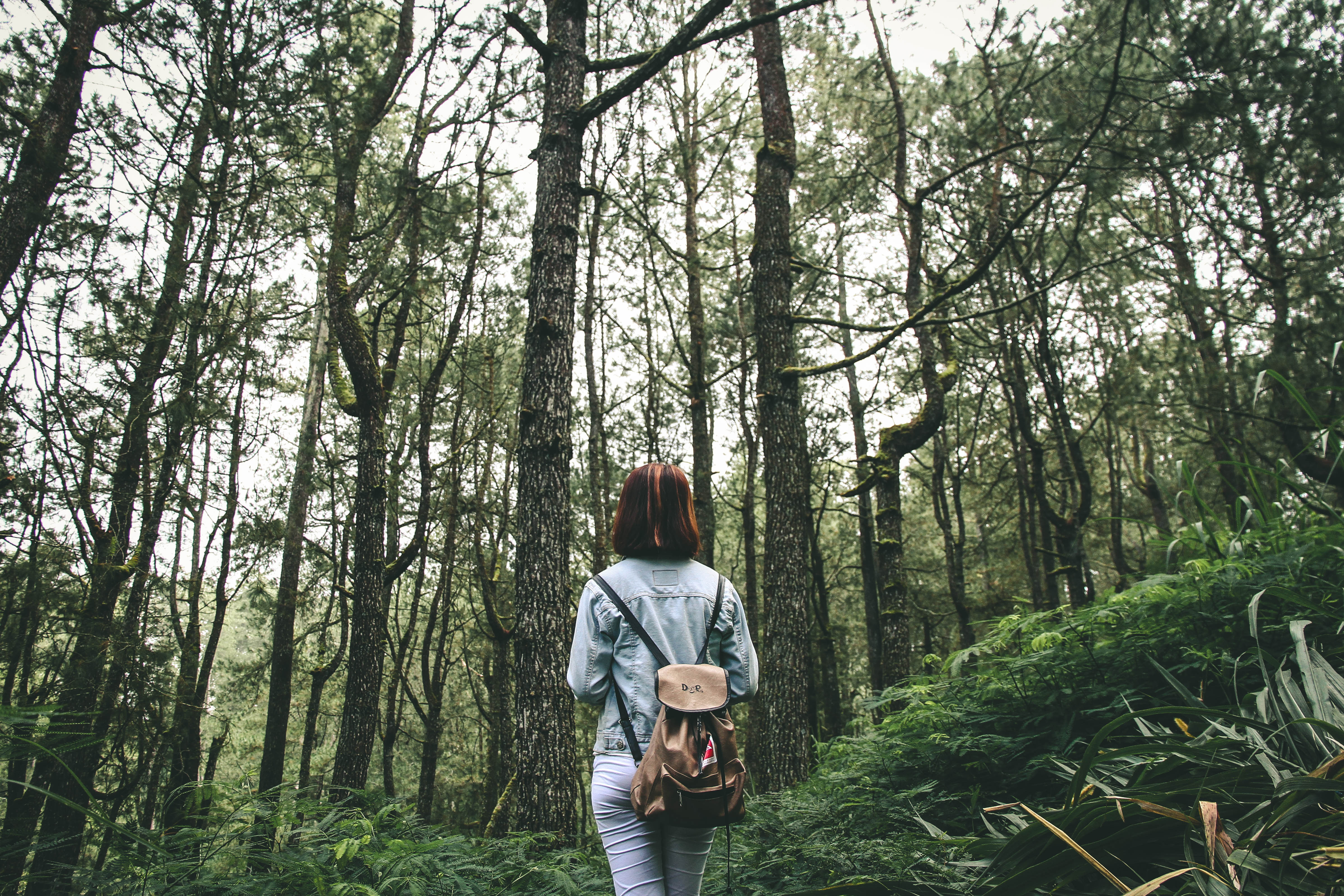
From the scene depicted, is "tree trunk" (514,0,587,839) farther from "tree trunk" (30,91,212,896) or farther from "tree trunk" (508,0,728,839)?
"tree trunk" (30,91,212,896)

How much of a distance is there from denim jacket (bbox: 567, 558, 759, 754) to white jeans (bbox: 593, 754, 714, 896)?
5.4 inches

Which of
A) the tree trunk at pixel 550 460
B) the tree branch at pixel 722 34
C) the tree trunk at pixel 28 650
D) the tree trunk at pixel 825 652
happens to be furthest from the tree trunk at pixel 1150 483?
the tree trunk at pixel 28 650

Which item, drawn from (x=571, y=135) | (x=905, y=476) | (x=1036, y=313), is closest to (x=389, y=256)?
(x=571, y=135)

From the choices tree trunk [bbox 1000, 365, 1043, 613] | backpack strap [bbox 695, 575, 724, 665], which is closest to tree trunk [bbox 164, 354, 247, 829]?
backpack strap [bbox 695, 575, 724, 665]

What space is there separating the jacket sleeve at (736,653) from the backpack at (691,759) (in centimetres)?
31

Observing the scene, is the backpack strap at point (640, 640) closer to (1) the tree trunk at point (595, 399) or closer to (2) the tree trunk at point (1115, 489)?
(1) the tree trunk at point (595, 399)

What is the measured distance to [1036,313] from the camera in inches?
406

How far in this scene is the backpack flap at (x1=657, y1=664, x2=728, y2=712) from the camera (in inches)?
77.8

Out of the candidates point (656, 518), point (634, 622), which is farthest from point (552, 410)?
point (634, 622)

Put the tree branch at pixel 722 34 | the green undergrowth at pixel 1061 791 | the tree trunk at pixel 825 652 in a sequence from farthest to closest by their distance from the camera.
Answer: the tree trunk at pixel 825 652
the tree branch at pixel 722 34
the green undergrowth at pixel 1061 791

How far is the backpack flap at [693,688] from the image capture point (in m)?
1.98

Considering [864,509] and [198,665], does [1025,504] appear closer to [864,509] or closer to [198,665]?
[864,509]

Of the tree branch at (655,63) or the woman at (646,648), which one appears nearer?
the woman at (646,648)

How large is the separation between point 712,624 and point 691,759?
53 cm
